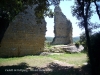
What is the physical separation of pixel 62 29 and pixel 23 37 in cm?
1805

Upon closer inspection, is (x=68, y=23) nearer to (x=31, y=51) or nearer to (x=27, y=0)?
(x=31, y=51)

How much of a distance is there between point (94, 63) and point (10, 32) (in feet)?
37.8

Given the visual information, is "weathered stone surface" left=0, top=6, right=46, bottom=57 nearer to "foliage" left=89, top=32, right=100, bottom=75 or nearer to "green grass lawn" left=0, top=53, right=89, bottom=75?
"green grass lawn" left=0, top=53, right=89, bottom=75

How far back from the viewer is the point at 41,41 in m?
20.9

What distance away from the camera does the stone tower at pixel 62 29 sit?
117 feet

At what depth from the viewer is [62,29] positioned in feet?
119

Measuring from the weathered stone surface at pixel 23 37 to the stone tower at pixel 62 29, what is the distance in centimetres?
1463

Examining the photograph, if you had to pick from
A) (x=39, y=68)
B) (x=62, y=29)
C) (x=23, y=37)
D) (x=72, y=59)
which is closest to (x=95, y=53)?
(x=39, y=68)

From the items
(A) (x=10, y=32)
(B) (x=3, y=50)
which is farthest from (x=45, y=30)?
(B) (x=3, y=50)

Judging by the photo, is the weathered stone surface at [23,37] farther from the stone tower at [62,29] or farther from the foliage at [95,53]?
the stone tower at [62,29]

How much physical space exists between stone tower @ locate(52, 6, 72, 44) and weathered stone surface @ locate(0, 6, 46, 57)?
48.0ft

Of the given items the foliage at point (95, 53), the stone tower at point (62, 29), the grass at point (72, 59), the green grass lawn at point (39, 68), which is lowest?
the grass at point (72, 59)

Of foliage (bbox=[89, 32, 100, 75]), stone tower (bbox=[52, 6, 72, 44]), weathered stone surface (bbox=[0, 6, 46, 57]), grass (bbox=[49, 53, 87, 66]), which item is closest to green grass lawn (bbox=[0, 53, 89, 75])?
foliage (bbox=[89, 32, 100, 75])

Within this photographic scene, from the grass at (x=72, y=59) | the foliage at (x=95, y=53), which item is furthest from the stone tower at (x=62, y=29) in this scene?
the foliage at (x=95, y=53)
